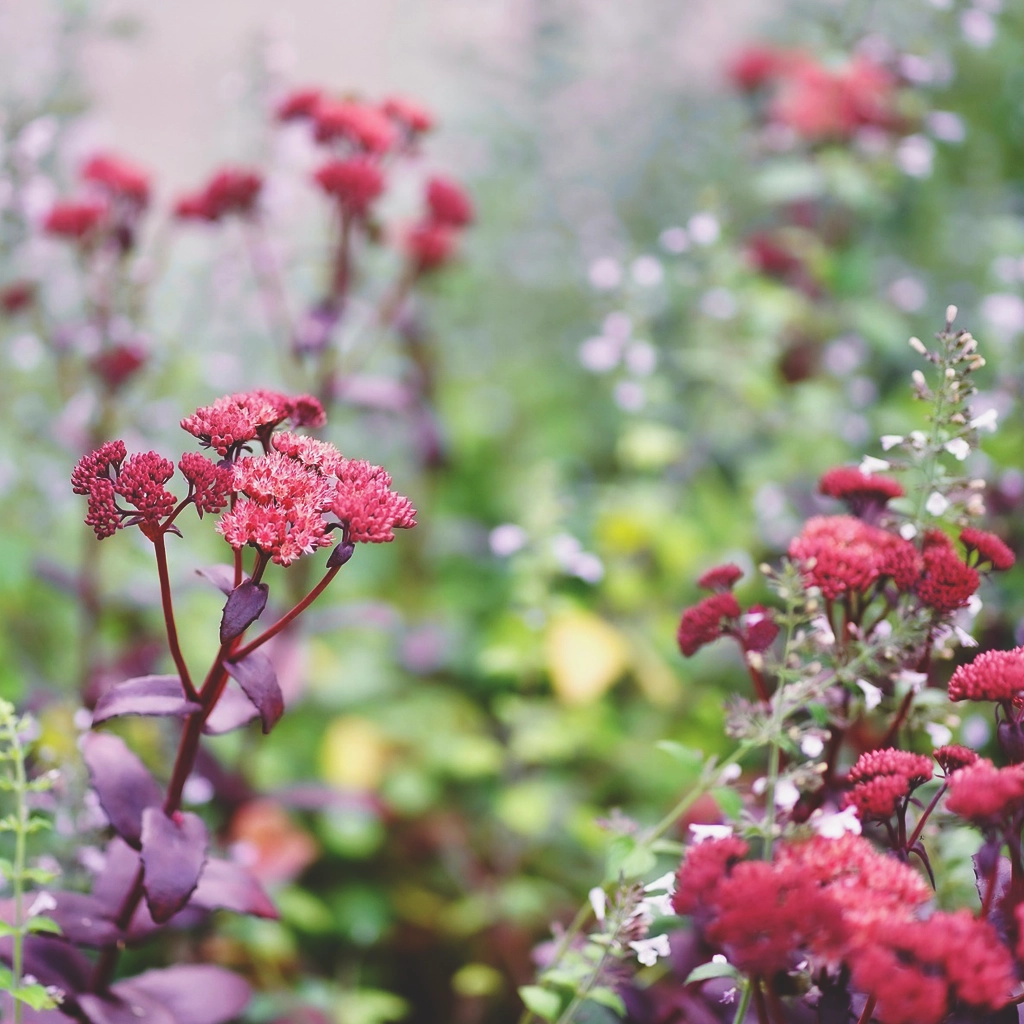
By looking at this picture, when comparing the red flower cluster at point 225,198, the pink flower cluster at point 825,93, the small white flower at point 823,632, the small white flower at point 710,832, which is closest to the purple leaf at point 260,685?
the small white flower at point 710,832

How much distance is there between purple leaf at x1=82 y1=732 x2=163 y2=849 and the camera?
0.84m

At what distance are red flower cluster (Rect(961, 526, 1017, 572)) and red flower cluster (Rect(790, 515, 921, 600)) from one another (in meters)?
0.05

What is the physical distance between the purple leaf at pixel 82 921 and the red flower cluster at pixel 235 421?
0.41m

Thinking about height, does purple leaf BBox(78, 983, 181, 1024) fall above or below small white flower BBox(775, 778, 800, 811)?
below

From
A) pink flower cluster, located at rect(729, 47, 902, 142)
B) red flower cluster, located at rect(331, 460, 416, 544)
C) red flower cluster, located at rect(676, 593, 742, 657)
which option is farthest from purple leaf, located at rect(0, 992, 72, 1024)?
pink flower cluster, located at rect(729, 47, 902, 142)

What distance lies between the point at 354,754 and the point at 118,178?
103 cm

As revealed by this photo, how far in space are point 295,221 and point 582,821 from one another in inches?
67.4

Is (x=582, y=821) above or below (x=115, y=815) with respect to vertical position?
above

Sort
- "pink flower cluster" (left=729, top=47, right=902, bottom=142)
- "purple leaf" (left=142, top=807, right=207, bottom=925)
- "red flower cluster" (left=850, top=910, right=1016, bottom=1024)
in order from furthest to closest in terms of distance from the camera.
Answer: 1. "pink flower cluster" (left=729, top=47, right=902, bottom=142)
2. "purple leaf" (left=142, top=807, right=207, bottom=925)
3. "red flower cluster" (left=850, top=910, right=1016, bottom=1024)

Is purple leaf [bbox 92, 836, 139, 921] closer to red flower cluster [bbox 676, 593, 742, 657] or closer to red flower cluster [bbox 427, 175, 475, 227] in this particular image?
red flower cluster [bbox 676, 593, 742, 657]

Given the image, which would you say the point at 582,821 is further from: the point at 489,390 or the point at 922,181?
the point at 922,181

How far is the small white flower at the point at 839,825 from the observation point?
730 millimetres

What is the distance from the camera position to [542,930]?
1680 millimetres

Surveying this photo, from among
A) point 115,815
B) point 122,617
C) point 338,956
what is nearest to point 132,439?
point 122,617
